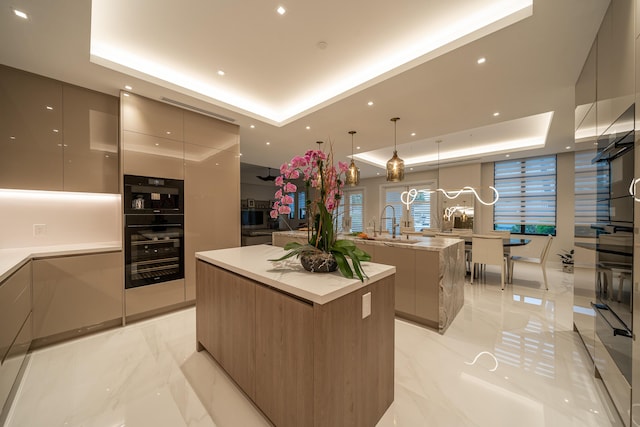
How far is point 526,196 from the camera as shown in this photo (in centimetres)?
616

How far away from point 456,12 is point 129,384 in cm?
381

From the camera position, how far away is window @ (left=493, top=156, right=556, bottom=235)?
590 centimetres

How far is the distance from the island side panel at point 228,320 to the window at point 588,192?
2480mm

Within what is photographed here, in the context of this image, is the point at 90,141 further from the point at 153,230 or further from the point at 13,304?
the point at 13,304

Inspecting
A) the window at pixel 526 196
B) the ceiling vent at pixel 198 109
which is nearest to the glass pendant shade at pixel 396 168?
the ceiling vent at pixel 198 109

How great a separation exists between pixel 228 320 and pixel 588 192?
304 cm

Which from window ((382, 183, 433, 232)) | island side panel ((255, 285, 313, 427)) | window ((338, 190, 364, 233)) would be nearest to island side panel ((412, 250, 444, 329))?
island side panel ((255, 285, 313, 427))

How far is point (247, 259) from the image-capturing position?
1.75 metres

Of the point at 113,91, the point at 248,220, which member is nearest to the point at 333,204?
the point at 113,91

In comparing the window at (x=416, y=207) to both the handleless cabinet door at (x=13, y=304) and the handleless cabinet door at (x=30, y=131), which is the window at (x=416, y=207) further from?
the handleless cabinet door at (x=13, y=304)

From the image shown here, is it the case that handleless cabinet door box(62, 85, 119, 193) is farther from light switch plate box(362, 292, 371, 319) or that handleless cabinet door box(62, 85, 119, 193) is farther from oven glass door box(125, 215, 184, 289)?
light switch plate box(362, 292, 371, 319)

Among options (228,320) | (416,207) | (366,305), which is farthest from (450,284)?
(416,207)

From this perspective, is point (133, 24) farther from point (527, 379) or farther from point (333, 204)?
point (527, 379)

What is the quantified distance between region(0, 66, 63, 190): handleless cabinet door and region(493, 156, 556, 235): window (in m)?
8.70
